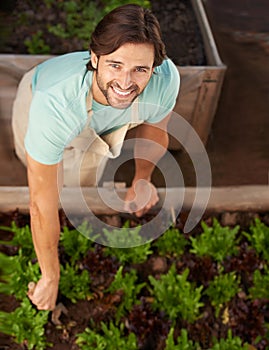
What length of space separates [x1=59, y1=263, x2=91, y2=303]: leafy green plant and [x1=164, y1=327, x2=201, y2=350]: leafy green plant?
0.97ft

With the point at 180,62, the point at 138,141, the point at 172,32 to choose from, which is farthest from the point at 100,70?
the point at 172,32

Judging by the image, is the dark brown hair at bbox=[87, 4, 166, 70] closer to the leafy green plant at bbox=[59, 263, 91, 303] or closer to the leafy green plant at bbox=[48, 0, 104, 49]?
the leafy green plant at bbox=[59, 263, 91, 303]

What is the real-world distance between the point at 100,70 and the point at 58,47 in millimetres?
1397

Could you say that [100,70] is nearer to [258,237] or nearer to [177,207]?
[177,207]

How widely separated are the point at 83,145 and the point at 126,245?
370 mm

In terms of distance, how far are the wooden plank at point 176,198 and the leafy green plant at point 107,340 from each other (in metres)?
0.42

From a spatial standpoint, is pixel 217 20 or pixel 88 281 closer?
pixel 88 281

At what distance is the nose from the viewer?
1.08 metres

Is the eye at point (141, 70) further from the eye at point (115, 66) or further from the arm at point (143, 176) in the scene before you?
the arm at point (143, 176)

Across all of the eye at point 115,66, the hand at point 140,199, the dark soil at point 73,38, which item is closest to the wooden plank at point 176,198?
the hand at point 140,199

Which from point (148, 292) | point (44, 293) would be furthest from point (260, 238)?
point (44, 293)

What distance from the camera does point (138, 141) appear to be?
1.76 meters

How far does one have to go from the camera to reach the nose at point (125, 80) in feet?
3.54

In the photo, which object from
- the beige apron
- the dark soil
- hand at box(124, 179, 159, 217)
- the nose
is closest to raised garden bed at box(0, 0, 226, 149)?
the dark soil
